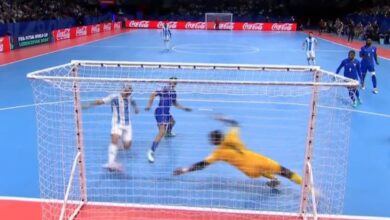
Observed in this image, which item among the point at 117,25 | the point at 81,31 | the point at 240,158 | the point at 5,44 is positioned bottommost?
the point at 240,158

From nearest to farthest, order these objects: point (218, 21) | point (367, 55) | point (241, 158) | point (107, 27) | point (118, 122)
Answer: point (241, 158) < point (118, 122) < point (367, 55) < point (107, 27) < point (218, 21)

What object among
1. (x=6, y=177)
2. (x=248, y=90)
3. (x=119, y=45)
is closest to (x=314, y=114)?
(x=248, y=90)

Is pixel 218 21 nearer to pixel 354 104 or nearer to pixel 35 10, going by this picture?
pixel 35 10

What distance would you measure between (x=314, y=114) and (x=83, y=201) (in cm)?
349

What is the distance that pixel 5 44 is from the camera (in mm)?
23906

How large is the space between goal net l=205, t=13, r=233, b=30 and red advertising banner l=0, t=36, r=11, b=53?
2622 centimetres

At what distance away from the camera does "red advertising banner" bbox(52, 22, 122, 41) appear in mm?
31109

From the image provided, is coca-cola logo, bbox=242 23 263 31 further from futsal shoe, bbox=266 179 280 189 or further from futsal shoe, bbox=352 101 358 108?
futsal shoe, bbox=266 179 280 189

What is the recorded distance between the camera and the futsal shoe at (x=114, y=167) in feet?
23.0

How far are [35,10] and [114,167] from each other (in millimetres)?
34956

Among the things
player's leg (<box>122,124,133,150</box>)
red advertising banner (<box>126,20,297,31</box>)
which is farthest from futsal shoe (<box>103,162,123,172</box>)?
red advertising banner (<box>126,20,297,31</box>)

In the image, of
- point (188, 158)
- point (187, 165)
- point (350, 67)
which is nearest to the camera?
point (187, 165)

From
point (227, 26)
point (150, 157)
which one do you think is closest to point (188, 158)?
point (150, 157)

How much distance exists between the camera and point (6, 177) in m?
7.43
